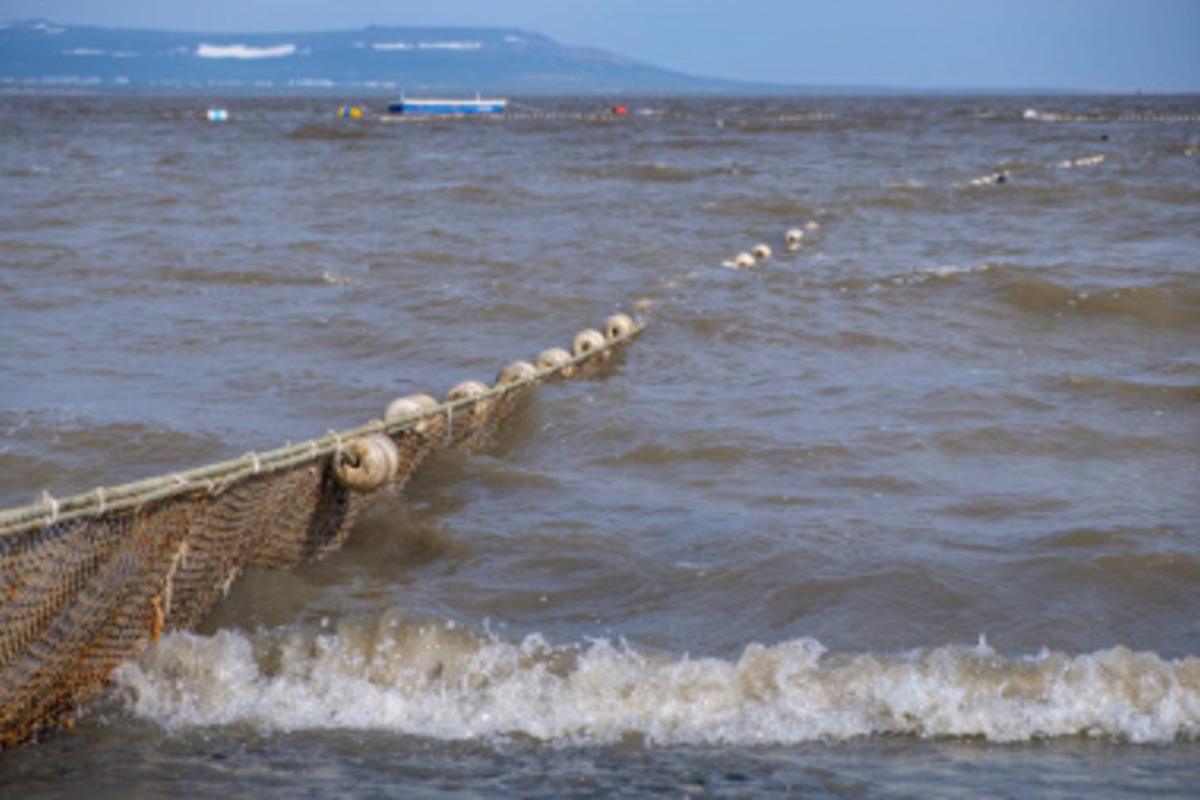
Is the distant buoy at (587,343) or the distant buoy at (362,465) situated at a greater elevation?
the distant buoy at (362,465)

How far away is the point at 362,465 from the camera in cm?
656

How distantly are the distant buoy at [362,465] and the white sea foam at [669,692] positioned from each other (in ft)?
3.55

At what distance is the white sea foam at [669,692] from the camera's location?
16.7ft

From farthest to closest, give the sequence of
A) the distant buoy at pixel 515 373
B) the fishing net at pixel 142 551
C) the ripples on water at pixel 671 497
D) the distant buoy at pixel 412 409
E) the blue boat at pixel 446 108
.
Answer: the blue boat at pixel 446 108, the distant buoy at pixel 515 373, the distant buoy at pixel 412 409, the ripples on water at pixel 671 497, the fishing net at pixel 142 551

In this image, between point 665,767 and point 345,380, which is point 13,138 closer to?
point 345,380

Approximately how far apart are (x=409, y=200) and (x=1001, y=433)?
1793 centimetres

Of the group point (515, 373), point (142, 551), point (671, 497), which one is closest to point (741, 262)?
point (515, 373)

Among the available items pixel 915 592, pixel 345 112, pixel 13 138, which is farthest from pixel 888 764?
pixel 345 112

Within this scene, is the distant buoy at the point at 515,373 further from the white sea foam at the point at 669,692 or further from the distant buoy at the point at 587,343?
the white sea foam at the point at 669,692

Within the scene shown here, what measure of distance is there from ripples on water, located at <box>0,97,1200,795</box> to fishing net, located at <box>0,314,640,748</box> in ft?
0.54

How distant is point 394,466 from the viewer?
6.83m

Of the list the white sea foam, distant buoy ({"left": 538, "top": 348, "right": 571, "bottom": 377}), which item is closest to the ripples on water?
the white sea foam

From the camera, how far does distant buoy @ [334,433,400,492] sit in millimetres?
6559

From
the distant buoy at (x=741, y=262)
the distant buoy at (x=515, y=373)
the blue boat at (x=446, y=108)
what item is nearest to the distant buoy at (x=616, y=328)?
the distant buoy at (x=515, y=373)
